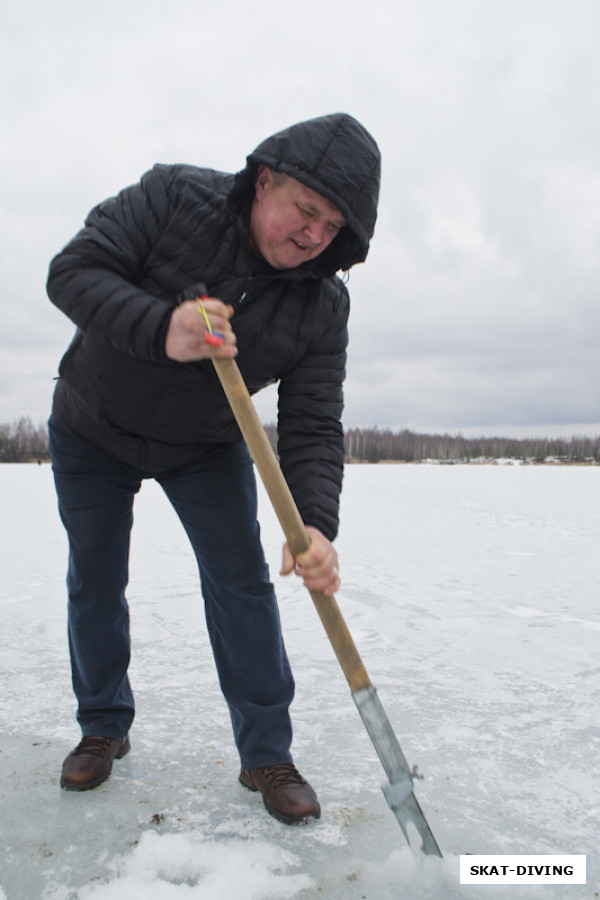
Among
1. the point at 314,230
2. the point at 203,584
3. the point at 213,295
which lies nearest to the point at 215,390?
the point at 213,295

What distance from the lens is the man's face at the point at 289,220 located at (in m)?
1.61

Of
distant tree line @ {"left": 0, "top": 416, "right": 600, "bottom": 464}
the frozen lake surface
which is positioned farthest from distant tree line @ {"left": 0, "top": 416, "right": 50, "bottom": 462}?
the frozen lake surface

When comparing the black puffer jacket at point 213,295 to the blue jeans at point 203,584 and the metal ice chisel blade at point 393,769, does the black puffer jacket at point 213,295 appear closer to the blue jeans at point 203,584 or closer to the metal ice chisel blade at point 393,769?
the blue jeans at point 203,584

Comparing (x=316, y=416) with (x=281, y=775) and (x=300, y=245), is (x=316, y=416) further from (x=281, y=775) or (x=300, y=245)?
(x=281, y=775)

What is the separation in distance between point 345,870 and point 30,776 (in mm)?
959

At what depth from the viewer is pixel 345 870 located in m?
1.50

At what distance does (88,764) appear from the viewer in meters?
1.85

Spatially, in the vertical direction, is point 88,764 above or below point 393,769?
below

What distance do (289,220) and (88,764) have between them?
62.1 inches

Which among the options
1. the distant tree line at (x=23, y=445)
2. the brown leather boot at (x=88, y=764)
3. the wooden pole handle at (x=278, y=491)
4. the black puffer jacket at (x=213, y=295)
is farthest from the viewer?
the distant tree line at (x=23, y=445)

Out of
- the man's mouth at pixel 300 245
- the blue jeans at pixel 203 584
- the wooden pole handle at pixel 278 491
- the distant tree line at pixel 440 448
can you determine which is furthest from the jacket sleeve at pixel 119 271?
the distant tree line at pixel 440 448

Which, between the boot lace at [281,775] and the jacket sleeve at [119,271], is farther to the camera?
the boot lace at [281,775]

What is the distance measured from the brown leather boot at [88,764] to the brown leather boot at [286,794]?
0.42m

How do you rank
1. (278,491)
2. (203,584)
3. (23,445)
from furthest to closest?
(23,445)
(203,584)
(278,491)
